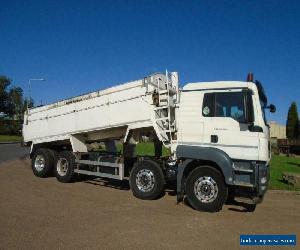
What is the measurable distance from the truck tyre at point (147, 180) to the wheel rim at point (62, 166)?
3365 millimetres

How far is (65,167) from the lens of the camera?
41.6 ft

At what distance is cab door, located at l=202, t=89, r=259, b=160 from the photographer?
27.2ft

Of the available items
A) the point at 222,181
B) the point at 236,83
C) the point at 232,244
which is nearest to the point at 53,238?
the point at 232,244

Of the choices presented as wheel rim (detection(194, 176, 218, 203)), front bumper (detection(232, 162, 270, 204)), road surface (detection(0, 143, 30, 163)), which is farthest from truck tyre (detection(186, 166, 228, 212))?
road surface (detection(0, 143, 30, 163))

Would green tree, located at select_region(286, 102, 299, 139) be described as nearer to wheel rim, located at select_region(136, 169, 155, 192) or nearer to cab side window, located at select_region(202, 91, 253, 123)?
wheel rim, located at select_region(136, 169, 155, 192)

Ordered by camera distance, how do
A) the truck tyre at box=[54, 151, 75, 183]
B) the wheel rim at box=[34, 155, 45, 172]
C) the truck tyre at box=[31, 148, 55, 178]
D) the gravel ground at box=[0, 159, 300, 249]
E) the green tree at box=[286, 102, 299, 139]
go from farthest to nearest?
the green tree at box=[286, 102, 299, 139] → the wheel rim at box=[34, 155, 45, 172] → the truck tyre at box=[31, 148, 55, 178] → the truck tyre at box=[54, 151, 75, 183] → the gravel ground at box=[0, 159, 300, 249]

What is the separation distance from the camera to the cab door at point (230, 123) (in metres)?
8.30

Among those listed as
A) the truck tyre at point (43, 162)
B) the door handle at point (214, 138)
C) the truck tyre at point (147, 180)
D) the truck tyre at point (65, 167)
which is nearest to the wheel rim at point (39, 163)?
the truck tyre at point (43, 162)

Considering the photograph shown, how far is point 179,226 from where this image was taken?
7137 mm

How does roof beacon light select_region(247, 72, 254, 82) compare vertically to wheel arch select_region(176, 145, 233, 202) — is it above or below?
above

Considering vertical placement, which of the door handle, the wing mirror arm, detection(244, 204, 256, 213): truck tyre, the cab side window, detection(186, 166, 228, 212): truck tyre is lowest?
detection(244, 204, 256, 213): truck tyre

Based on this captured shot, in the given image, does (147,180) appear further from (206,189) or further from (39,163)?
(39,163)

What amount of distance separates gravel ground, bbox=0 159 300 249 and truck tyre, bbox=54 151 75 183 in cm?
139

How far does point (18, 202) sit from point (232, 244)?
5.25 metres
